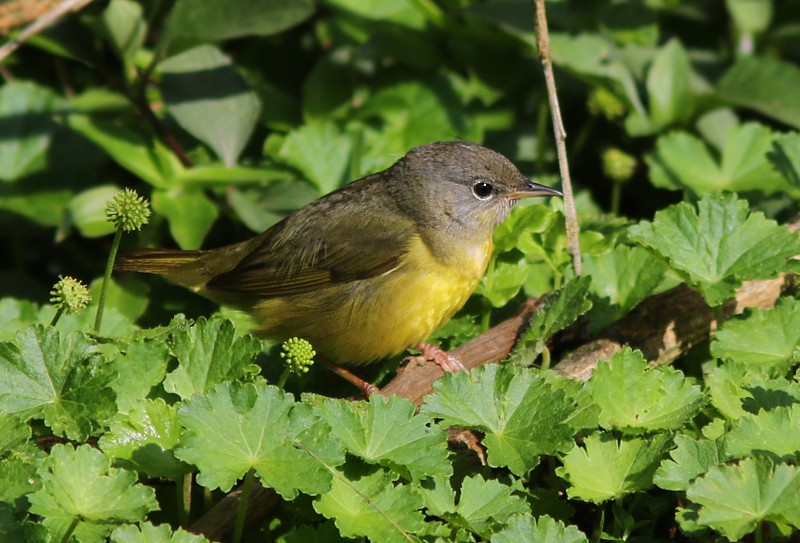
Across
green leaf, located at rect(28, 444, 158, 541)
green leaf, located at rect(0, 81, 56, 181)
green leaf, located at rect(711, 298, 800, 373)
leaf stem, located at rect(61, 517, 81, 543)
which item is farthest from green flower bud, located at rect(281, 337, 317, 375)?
green leaf, located at rect(0, 81, 56, 181)

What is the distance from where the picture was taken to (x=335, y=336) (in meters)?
4.10

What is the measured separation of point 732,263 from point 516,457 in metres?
1.16

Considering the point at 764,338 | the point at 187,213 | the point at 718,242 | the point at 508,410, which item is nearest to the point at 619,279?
the point at 718,242

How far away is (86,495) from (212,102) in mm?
2782

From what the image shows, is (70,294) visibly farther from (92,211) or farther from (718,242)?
(718,242)

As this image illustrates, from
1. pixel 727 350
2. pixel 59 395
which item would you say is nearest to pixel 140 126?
pixel 59 395

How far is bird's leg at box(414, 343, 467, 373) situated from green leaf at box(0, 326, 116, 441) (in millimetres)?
1276

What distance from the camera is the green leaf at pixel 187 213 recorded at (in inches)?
185

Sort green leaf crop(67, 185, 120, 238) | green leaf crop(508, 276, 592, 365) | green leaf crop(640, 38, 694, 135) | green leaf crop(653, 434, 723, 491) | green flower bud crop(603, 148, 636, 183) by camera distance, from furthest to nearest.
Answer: green leaf crop(640, 38, 694, 135), green flower bud crop(603, 148, 636, 183), green leaf crop(67, 185, 120, 238), green leaf crop(508, 276, 592, 365), green leaf crop(653, 434, 723, 491)

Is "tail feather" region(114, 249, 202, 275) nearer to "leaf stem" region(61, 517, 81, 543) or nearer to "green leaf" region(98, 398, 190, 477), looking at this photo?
"green leaf" region(98, 398, 190, 477)

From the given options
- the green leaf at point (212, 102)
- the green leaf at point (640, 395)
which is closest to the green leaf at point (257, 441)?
the green leaf at point (640, 395)

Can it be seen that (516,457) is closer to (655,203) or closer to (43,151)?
(655,203)

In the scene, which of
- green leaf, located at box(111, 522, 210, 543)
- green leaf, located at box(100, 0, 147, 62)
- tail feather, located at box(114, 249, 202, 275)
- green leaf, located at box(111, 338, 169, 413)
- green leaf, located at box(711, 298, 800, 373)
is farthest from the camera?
green leaf, located at box(100, 0, 147, 62)

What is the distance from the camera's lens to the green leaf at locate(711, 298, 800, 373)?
343 cm
